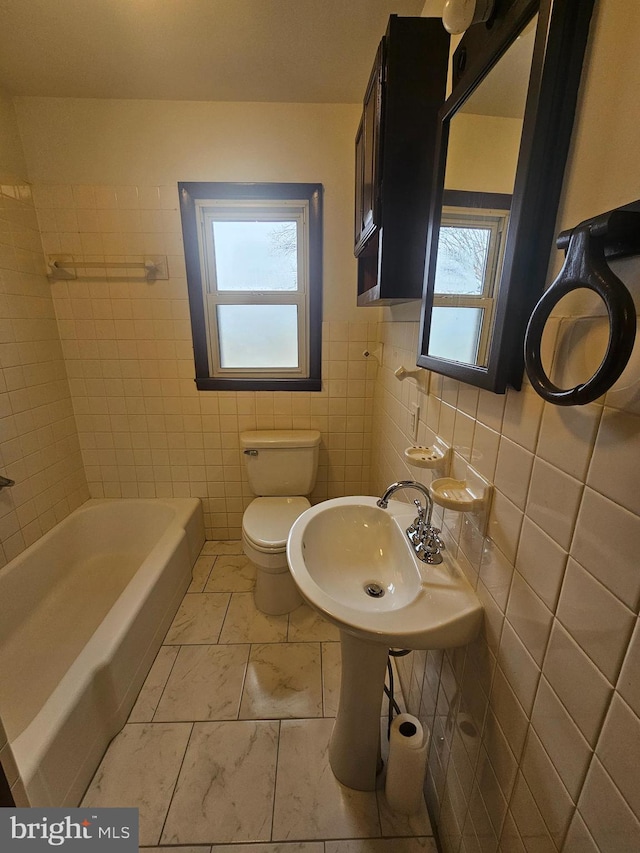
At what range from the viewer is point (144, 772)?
1095 mm

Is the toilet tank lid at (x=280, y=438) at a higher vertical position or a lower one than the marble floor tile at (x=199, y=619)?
higher

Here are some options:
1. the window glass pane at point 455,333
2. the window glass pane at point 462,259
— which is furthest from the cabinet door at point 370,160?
the window glass pane at point 455,333

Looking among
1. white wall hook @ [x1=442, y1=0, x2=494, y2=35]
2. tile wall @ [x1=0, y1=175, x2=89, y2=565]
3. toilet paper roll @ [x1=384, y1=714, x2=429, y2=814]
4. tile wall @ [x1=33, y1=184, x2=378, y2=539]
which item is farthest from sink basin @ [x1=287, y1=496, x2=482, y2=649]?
tile wall @ [x1=0, y1=175, x2=89, y2=565]

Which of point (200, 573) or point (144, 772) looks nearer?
point (144, 772)

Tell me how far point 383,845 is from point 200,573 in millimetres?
1396

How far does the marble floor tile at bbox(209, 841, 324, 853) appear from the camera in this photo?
0.94 m

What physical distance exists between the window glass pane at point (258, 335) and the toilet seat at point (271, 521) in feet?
2.64

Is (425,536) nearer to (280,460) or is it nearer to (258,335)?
(280,460)

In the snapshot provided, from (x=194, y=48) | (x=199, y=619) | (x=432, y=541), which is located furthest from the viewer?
(x=199, y=619)

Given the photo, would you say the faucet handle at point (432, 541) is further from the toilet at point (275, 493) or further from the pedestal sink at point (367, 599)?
the toilet at point (275, 493)

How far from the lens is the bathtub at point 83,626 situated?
98 cm

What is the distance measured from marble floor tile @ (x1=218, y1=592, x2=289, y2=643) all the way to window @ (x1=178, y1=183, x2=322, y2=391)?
121cm

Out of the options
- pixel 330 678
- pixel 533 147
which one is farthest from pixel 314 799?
pixel 533 147

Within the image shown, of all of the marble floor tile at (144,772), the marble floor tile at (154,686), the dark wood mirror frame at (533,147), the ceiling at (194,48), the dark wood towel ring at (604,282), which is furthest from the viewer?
the marble floor tile at (154,686)
